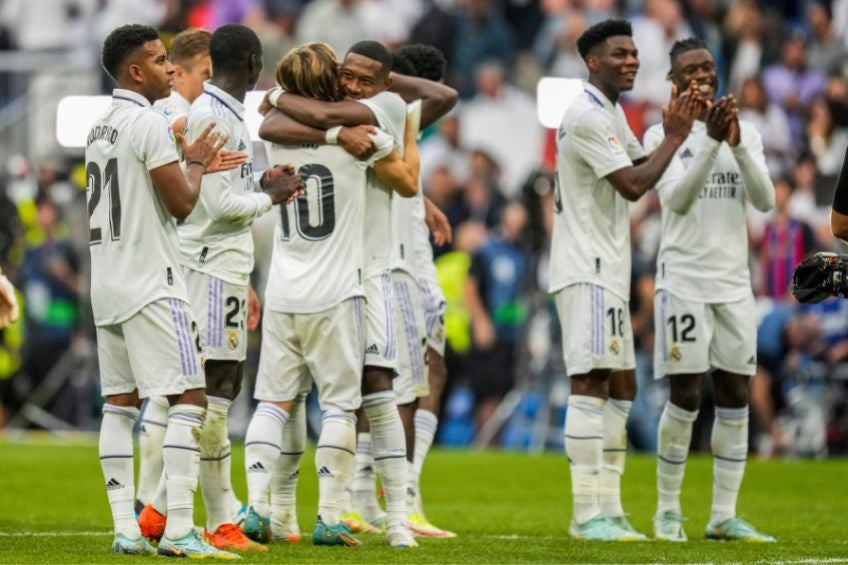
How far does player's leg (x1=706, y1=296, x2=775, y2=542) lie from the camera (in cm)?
927

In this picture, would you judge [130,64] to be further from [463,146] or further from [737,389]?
[463,146]

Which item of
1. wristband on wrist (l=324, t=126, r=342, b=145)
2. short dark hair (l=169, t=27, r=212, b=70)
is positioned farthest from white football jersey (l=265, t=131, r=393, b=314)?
short dark hair (l=169, t=27, r=212, b=70)

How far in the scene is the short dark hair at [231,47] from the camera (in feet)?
26.7

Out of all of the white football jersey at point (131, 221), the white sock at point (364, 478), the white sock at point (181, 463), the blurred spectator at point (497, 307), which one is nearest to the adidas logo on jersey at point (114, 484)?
the white sock at point (181, 463)

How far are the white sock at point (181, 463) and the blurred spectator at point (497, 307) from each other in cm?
1115

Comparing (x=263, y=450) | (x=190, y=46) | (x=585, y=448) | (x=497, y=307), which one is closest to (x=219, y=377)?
(x=263, y=450)

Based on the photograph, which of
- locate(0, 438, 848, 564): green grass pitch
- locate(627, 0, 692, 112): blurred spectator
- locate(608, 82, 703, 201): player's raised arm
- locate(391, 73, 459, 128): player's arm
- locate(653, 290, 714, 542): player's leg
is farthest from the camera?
locate(627, 0, 692, 112): blurred spectator

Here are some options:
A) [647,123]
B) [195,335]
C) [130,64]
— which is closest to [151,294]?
[195,335]

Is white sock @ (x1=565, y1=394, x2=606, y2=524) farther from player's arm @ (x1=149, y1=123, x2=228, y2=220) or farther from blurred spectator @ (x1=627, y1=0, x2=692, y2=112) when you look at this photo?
blurred spectator @ (x1=627, y1=0, x2=692, y2=112)

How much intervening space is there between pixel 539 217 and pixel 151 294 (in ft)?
36.7

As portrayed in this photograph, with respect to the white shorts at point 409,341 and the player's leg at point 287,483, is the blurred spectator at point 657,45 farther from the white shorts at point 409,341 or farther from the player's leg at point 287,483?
the player's leg at point 287,483

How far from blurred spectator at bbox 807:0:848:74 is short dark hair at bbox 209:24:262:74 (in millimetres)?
11557

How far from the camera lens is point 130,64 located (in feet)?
24.2

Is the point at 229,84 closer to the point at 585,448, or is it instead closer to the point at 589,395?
the point at 589,395
